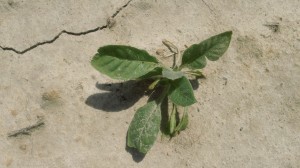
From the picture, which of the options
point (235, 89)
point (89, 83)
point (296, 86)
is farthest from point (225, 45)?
point (89, 83)

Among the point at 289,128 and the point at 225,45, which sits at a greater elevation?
the point at 225,45

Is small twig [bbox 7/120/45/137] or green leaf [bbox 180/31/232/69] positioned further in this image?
small twig [bbox 7/120/45/137]

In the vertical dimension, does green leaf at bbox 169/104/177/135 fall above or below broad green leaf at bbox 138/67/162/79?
below

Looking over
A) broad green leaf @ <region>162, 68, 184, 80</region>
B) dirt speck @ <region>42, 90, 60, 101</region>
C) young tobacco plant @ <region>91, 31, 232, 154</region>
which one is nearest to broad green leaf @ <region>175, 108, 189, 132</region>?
young tobacco plant @ <region>91, 31, 232, 154</region>

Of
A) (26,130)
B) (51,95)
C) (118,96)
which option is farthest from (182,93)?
(26,130)

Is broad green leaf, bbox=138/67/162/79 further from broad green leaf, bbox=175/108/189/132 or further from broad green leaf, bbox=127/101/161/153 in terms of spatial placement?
broad green leaf, bbox=175/108/189/132

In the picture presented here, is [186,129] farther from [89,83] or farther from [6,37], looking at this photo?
[6,37]

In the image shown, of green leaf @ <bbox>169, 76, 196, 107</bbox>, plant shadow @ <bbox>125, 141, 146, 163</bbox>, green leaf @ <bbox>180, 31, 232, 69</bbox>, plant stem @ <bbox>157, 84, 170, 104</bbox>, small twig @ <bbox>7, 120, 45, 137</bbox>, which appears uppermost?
green leaf @ <bbox>180, 31, 232, 69</bbox>
